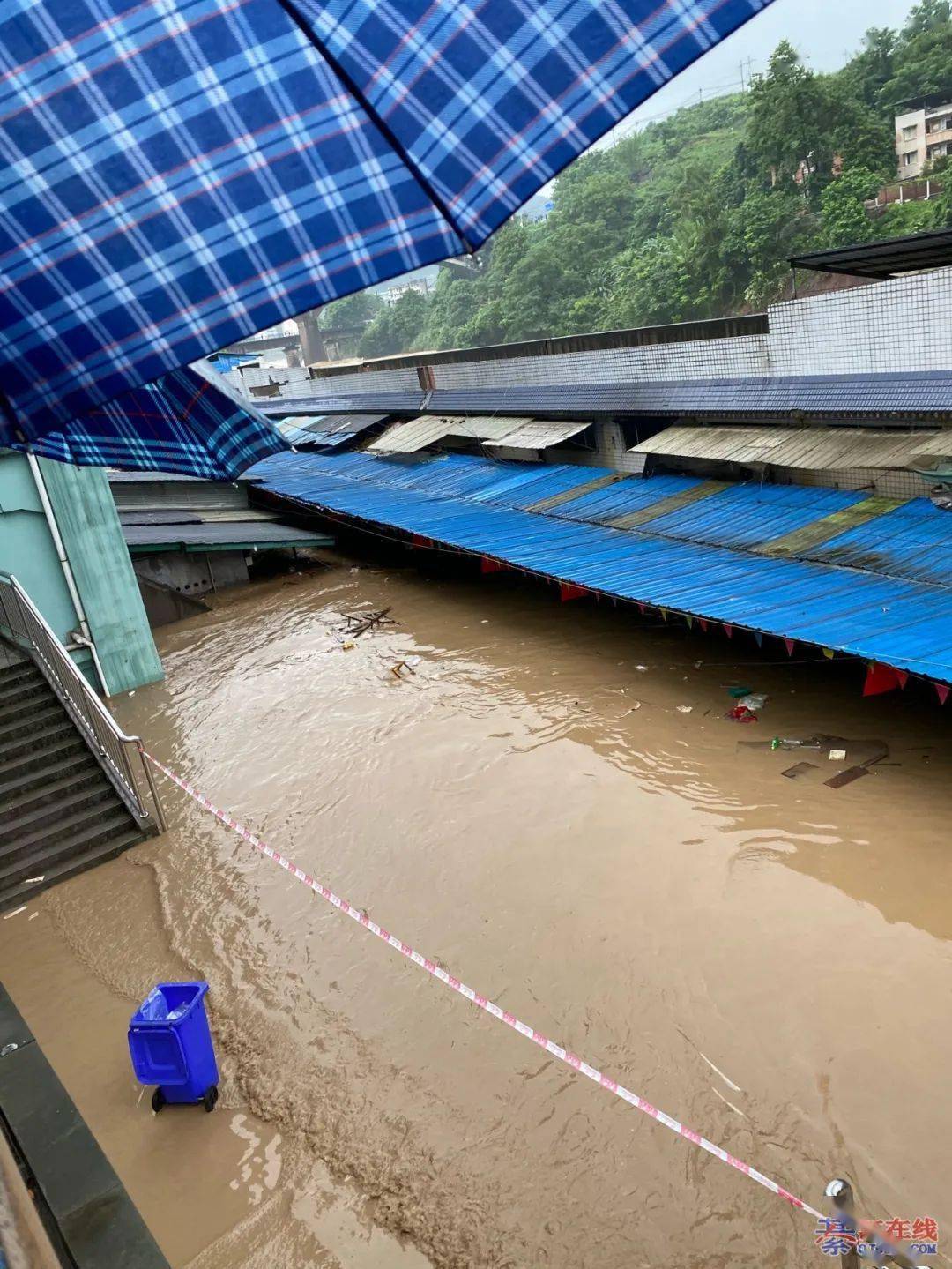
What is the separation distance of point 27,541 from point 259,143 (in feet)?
35.4

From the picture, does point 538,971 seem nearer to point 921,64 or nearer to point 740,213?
point 740,213

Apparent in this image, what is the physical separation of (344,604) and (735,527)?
814 cm

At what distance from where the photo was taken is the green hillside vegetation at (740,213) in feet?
94.0

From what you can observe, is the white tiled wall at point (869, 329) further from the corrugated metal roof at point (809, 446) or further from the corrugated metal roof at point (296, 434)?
the corrugated metal roof at point (296, 434)

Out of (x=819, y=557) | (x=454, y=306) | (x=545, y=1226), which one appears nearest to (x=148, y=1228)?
(x=545, y=1226)

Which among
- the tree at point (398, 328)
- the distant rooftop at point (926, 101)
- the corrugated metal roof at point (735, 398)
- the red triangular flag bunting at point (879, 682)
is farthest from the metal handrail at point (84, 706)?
the tree at point (398, 328)

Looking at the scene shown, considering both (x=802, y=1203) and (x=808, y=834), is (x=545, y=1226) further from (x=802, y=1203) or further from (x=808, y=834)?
(x=808, y=834)

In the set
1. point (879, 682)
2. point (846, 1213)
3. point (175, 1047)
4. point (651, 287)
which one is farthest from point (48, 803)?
point (651, 287)

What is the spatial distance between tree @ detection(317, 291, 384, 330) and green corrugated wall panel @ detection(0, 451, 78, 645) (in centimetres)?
6040

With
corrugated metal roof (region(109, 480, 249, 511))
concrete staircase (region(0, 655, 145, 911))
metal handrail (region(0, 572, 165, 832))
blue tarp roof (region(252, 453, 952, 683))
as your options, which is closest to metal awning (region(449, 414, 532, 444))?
blue tarp roof (region(252, 453, 952, 683))

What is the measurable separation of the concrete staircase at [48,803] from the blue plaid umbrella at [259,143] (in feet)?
23.6

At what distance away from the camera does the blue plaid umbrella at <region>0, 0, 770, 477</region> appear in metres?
1.68

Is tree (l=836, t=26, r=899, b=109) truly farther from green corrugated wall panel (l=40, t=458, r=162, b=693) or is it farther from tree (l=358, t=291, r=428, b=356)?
green corrugated wall panel (l=40, t=458, r=162, b=693)

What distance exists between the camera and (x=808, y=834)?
7.55 metres
